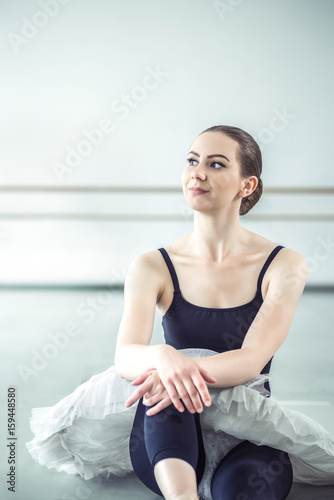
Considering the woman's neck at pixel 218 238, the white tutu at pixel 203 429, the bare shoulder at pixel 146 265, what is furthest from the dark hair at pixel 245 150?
the white tutu at pixel 203 429

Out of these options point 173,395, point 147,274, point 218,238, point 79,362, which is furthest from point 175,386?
point 79,362

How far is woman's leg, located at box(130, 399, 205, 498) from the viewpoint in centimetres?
92

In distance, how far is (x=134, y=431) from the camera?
3.51ft

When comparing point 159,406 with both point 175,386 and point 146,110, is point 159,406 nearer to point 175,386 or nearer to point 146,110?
point 175,386

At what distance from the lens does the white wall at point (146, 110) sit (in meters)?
4.43

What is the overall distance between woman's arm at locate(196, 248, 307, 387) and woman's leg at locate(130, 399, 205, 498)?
94mm

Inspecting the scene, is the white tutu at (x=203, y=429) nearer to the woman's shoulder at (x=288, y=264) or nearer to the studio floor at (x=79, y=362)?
the studio floor at (x=79, y=362)

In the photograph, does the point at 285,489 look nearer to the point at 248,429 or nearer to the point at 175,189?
the point at 248,429

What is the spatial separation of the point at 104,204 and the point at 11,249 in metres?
0.76

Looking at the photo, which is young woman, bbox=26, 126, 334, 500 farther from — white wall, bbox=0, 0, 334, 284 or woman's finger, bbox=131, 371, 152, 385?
A: white wall, bbox=0, 0, 334, 284

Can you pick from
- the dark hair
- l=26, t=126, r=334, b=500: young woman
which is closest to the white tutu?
l=26, t=126, r=334, b=500: young woman

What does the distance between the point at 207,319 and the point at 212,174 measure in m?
0.30

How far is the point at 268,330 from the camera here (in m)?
1.13

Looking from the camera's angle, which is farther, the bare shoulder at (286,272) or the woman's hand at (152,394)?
the bare shoulder at (286,272)
